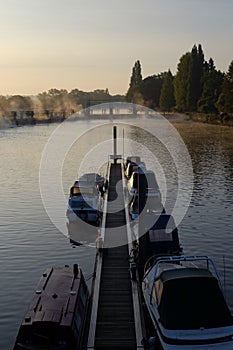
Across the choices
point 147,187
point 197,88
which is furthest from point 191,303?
point 197,88

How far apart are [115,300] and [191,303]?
547 centimetres

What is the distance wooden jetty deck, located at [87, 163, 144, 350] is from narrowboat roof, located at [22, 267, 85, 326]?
139 cm

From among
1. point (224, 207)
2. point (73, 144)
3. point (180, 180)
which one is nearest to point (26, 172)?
point (180, 180)

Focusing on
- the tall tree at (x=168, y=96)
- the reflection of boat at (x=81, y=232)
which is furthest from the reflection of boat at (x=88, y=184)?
the tall tree at (x=168, y=96)

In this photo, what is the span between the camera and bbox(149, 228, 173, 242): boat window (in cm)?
2533

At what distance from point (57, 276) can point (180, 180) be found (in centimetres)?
3924

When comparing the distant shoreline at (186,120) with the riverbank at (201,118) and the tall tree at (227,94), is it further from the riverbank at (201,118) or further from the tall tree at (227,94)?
the tall tree at (227,94)

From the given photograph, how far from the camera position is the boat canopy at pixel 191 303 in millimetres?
16812

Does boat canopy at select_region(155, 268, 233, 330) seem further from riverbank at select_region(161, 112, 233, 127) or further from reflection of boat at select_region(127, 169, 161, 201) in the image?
riverbank at select_region(161, 112, 233, 127)

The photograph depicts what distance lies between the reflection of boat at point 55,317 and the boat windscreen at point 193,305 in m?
2.91

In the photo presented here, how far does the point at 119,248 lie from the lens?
28750mm

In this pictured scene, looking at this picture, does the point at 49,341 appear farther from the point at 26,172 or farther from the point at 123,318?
the point at 26,172

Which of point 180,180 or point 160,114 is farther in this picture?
point 160,114

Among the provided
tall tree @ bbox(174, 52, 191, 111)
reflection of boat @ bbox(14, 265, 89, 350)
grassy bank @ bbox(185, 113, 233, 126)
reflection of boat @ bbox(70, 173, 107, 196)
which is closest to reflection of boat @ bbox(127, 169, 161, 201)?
reflection of boat @ bbox(70, 173, 107, 196)
